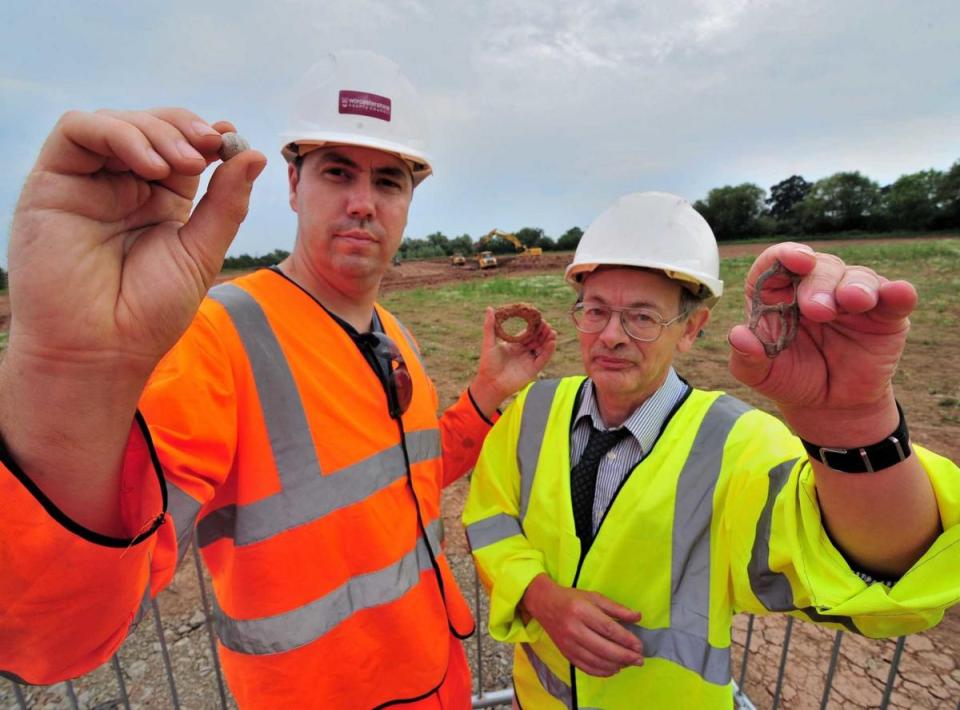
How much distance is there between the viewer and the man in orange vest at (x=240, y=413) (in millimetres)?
901

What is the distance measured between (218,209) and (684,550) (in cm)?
180

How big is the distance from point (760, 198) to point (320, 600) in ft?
241

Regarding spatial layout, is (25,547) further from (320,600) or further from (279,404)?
(320,600)

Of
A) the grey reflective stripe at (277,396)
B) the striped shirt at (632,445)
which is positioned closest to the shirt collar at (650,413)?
the striped shirt at (632,445)

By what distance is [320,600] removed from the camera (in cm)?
169

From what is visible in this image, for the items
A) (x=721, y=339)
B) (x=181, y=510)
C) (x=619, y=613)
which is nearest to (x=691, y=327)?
(x=619, y=613)

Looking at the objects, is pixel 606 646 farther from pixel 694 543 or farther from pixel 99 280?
pixel 99 280

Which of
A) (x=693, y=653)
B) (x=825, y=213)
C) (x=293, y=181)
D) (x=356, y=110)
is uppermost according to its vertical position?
(x=825, y=213)

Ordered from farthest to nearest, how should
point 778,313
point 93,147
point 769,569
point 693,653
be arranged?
1. point 693,653
2. point 769,569
3. point 778,313
4. point 93,147

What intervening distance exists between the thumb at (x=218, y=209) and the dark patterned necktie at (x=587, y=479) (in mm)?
1560

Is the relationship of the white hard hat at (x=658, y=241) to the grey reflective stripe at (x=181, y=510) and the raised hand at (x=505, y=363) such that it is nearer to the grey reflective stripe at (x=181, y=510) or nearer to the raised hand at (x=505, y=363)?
the raised hand at (x=505, y=363)

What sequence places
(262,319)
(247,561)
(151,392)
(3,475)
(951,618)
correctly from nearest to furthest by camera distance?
(3,475), (151,392), (247,561), (262,319), (951,618)

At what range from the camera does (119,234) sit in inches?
38.9

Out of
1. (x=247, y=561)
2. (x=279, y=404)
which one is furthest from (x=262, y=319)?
(x=247, y=561)
